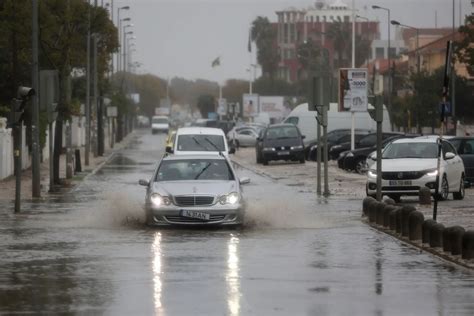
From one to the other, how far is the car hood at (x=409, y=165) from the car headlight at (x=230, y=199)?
9.28m

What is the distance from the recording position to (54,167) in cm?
4034

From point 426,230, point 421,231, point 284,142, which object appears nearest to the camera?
point 426,230

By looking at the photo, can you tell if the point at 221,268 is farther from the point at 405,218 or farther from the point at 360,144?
the point at 360,144

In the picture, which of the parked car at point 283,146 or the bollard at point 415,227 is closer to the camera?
the bollard at point 415,227

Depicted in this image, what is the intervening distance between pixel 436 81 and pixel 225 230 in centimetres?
6305

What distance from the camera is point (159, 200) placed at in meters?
24.0

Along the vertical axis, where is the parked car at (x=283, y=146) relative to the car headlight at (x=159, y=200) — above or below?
below

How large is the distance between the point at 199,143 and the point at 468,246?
2327 centimetres

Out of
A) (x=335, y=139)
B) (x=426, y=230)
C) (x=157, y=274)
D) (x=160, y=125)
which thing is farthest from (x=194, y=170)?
(x=160, y=125)

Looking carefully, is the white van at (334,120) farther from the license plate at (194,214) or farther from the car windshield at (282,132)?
the license plate at (194,214)

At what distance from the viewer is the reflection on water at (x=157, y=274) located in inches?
543

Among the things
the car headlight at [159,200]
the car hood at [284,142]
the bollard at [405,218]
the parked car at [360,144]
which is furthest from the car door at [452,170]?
the car hood at [284,142]

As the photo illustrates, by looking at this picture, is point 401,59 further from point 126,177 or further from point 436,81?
point 126,177

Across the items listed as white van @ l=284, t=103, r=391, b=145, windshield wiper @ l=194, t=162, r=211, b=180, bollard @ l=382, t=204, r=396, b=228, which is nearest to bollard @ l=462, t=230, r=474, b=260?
bollard @ l=382, t=204, r=396, b=228
